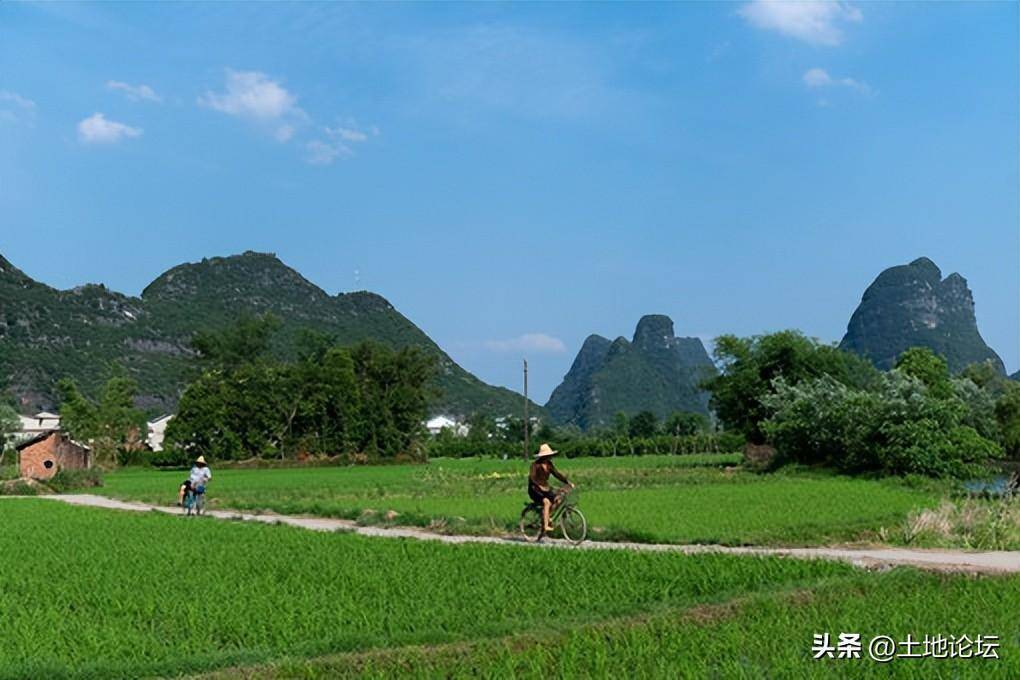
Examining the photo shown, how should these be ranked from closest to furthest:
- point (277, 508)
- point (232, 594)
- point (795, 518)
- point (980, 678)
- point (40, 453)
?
point (980, 678) < point (232, 594) < point (795, 518) < point (277, 508) < point (40, 453)

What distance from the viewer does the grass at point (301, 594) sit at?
23.5ft

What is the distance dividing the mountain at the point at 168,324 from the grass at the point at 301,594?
58.9m

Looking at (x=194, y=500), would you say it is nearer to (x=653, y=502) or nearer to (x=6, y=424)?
(x=653, y=502)

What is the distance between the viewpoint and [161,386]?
103 m

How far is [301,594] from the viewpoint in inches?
372

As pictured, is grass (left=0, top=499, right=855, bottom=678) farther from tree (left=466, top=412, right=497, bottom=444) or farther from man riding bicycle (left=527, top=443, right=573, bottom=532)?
tree (left=466, top=412, right=497, bottom=444)

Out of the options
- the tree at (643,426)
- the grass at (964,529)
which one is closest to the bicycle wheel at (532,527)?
the grass at (964,529)

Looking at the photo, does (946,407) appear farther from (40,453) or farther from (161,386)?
(161,386)

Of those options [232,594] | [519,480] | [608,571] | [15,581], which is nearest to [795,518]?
[608,571]

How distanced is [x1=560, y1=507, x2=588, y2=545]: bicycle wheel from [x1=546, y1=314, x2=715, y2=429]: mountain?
112979 mm

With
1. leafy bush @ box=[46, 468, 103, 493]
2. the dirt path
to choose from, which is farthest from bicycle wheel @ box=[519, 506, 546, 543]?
leafy bush @ box=[46, 468, 103, 493]

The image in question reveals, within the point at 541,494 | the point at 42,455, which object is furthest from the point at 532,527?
the point at 42,455

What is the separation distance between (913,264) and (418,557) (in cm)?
13610

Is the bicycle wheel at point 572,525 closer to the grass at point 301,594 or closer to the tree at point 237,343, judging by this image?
the grass at point 301,594
